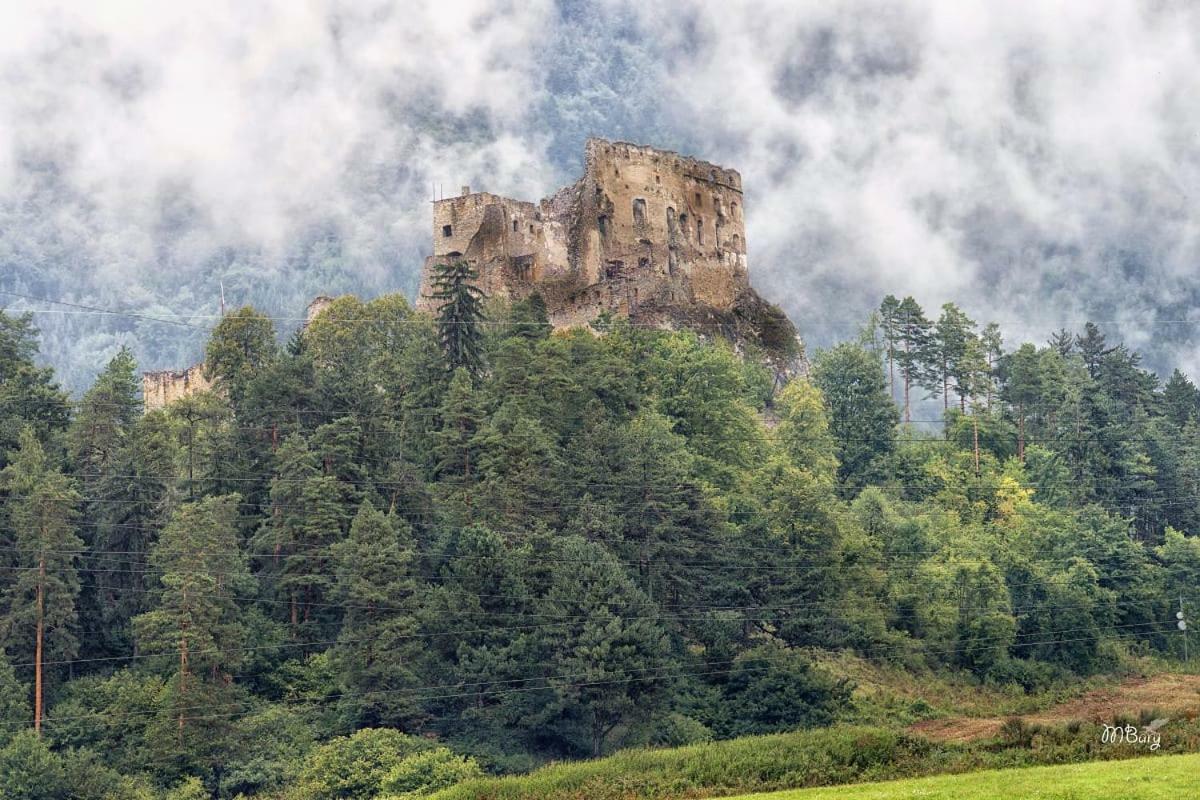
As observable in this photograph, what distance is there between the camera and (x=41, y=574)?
59438 millimetres

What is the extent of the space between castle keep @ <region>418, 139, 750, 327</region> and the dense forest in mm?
8678

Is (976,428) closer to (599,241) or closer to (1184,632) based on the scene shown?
(1184,632)

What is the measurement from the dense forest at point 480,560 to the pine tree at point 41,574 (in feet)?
0.49

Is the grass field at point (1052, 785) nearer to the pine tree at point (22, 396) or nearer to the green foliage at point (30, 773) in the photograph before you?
the green foliage at point (30, 773)

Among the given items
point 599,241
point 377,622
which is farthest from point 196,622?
point 599,241

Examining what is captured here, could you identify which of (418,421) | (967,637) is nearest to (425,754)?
(418,421)

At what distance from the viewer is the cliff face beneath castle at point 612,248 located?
3797 inches

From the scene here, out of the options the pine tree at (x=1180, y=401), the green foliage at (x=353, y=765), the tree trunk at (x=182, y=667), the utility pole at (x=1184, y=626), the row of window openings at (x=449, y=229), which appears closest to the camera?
the green foliage at (x=353, y=765)

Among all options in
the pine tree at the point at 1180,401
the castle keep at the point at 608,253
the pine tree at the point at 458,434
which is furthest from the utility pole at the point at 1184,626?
the pine tree at the point at 458,434

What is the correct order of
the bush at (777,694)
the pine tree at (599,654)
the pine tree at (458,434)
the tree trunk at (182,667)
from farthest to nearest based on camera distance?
the pine tree at (458,434) → the bush at (777,694) → the pine tree at (599,654) → the tree trunk at (182,667)

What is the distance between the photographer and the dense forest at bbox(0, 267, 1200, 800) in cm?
5734

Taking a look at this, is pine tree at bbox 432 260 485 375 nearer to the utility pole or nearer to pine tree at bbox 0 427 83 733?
pine tree at bbox 0 427 83 733

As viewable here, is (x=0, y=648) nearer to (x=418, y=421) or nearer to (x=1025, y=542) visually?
(x=418, y=421)
